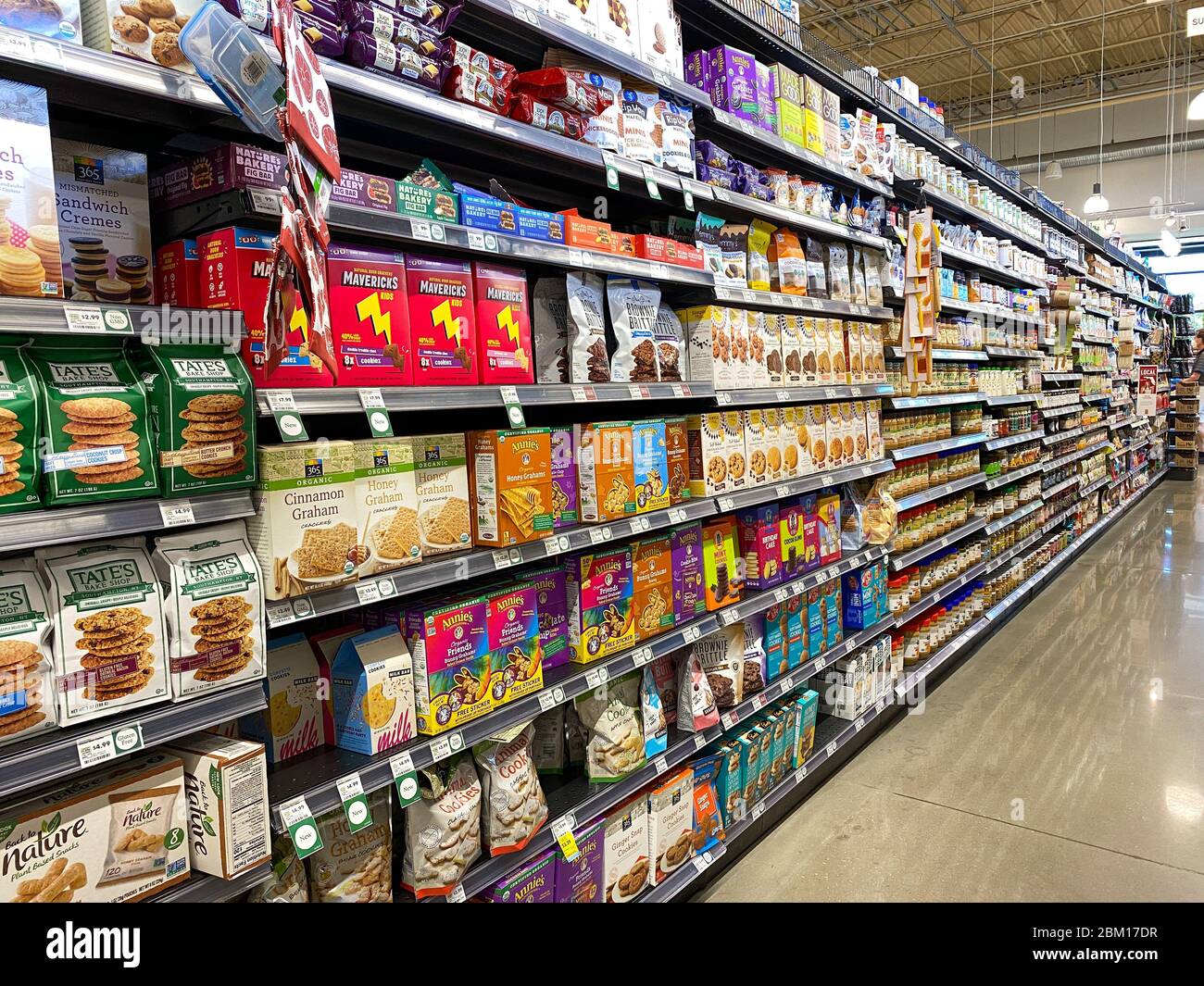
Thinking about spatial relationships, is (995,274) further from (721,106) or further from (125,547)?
(125,547)

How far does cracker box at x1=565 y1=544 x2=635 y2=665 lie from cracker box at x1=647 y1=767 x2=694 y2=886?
0.51 metres

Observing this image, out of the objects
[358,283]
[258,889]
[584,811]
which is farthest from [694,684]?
[358,283]

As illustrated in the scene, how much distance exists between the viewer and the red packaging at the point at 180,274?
1.58 m

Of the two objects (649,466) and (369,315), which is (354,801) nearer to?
(369,315)

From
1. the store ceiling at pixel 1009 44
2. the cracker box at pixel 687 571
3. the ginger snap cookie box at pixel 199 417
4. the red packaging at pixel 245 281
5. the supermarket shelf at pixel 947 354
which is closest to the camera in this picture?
the ginger snap cookie box at pixel 199 417

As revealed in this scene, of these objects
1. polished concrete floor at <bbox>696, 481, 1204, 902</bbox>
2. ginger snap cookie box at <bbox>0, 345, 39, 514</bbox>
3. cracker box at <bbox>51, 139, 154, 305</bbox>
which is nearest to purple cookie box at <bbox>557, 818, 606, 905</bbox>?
polished concrete floor at <bbox>696, 481, 1204, 902</bbox>

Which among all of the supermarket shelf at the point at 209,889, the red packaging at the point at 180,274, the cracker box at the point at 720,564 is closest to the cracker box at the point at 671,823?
the cracker box at the point at 720,564

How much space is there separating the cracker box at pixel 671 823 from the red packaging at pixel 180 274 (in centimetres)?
190

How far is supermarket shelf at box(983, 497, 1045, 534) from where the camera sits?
5.88 m

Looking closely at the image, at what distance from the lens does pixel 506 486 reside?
2.04 m

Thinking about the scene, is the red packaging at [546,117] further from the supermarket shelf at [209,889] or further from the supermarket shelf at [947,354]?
the supermarket shelf at [947,354]

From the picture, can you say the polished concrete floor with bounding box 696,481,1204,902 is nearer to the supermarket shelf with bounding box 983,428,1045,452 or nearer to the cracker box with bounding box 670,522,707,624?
the cracker box with bounding box 670,522,707,624

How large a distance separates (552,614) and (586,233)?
3.57 ft

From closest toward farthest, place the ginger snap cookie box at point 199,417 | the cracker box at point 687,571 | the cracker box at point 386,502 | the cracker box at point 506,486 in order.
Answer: the ginger snap cookie box at point 199,417 < the cracker box at point 386,502 < the cracker box at point 506,486 < the cracker box at point 687,571
